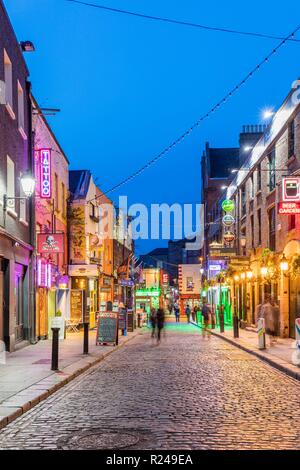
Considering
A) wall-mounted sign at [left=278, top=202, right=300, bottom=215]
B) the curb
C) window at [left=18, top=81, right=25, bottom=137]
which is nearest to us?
the curb

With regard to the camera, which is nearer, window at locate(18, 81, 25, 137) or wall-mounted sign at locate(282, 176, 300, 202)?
wall-mounted sign at locate(282, 176, 300, 202)

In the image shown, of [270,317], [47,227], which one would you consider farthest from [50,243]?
[270,317]

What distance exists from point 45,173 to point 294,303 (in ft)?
35.5

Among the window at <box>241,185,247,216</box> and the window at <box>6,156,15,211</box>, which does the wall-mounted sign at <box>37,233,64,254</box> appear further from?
the window at <box>241,185,247,216</box>

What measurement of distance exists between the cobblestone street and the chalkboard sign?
6.42 metres

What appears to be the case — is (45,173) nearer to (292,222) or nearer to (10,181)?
(10,181)

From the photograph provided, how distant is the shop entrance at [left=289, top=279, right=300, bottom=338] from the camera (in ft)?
78.0

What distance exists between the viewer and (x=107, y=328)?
2234 cm

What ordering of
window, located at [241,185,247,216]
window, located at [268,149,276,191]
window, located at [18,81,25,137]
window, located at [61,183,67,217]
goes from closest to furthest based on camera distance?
window, located at [18,81,25,137], window, located at [268,149,276,191], window, located at [61,183,67,217], window, located at [241,185,247,216]

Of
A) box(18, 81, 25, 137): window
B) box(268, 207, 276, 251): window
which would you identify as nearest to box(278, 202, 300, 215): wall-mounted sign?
box(268, 207, 276, 251): window

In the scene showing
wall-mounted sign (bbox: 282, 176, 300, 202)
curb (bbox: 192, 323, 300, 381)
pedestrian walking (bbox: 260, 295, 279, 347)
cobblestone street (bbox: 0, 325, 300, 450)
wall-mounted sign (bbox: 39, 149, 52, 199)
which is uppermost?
wall-mounted sign (bbox: 39, 149, 52, 199)
